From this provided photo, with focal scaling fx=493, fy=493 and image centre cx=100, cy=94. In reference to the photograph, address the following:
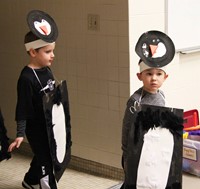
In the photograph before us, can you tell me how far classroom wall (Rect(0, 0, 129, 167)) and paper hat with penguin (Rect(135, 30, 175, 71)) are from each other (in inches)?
27.6

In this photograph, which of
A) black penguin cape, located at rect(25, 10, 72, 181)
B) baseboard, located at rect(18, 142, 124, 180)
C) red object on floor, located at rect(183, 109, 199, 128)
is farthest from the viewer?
red object on floor, located at rect(183, 109, 199, 128)

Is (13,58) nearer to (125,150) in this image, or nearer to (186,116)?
(186,116)

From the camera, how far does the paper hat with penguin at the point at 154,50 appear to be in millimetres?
2436

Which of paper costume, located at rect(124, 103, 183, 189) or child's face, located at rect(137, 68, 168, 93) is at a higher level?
child's face, located at rect(137, 68, 168, 93)

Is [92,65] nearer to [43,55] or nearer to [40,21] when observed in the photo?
[43,55]

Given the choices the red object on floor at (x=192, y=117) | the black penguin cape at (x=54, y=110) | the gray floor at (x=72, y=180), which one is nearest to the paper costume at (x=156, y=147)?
the black penguin cape at (x=54, y=110)

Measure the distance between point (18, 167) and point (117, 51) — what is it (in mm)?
1229

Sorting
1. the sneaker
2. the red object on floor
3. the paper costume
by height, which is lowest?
the sneaker

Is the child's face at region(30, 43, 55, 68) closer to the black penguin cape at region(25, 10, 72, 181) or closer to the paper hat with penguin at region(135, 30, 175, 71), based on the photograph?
the black penguin cape at region(25, 10, 72, 181)

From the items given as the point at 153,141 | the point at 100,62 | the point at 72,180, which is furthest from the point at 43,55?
the point at 72,180

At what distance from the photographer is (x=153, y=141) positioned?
94.7 inches

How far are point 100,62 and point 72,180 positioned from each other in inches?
33.8

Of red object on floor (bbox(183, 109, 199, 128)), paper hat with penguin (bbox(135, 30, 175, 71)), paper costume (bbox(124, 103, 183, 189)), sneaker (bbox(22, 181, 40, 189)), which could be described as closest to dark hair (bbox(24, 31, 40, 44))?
paper hat with penguin (bbox(135, 30, 175, 71))

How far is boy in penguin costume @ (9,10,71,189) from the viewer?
2648 mm
